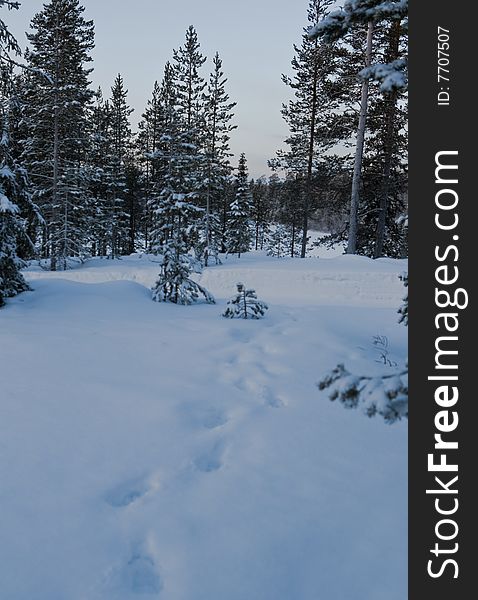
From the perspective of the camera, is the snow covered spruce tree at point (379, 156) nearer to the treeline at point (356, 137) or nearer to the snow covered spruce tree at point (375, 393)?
the treeline at point (356, 137)

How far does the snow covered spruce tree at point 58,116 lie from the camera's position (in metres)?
20.6

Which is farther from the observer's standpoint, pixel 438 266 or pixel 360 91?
pixel 360 91

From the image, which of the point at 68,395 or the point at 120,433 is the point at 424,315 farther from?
the point at 68,395

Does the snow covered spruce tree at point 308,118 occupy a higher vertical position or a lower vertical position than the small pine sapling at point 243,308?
higher

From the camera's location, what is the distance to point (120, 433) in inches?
135

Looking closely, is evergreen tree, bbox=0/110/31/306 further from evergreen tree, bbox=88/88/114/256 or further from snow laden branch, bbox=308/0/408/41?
evergreen tree, bbox=88/88/114/256

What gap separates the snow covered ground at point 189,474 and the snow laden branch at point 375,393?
3.96 feet

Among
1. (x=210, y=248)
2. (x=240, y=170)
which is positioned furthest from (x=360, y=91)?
(x=240, y=170)

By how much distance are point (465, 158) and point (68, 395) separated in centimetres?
388

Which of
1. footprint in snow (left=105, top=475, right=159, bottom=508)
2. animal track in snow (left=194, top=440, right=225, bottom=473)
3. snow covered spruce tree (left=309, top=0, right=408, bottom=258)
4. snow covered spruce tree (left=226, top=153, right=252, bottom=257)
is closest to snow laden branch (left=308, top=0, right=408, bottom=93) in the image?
animal track in snow (left=194, top=440, right=225, bottom=473)

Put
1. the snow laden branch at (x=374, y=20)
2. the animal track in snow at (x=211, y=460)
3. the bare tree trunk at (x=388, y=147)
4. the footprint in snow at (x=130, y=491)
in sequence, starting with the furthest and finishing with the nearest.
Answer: the bare tree trunk at (x=388, y=147), the animal track in snow at (x=211, y=460), the snow laden branch at (x=374, y=20), the footprint in snow at (x=130, y=491)

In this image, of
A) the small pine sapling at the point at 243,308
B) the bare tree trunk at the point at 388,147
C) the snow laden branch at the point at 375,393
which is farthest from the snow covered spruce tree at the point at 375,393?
the bare tree trunk at the point at 388,147

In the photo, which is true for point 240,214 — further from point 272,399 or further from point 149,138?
point 272,399

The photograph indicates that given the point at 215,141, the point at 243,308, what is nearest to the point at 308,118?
the point at 215,141
